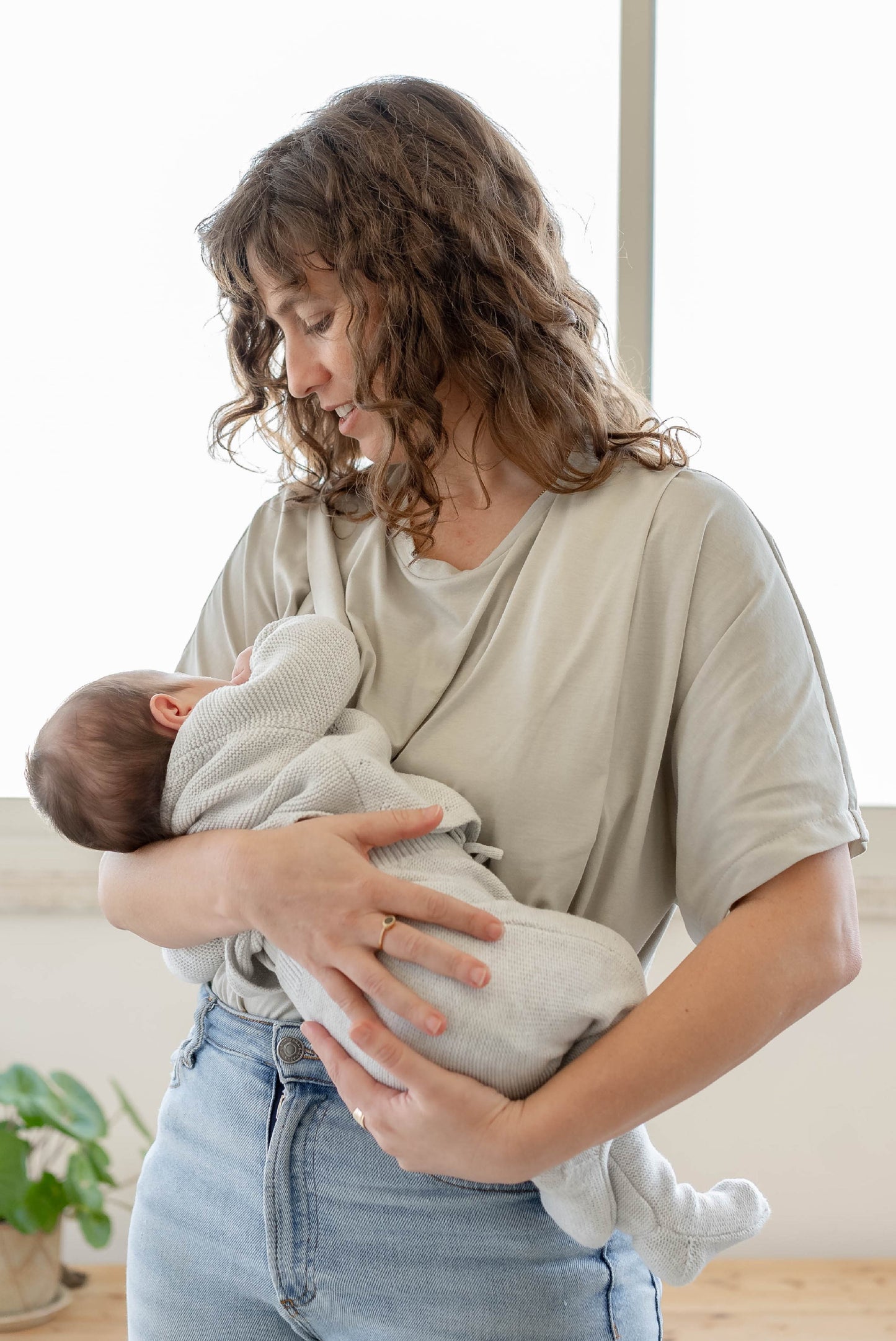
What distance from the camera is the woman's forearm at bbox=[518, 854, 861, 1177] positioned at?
2.68 feet

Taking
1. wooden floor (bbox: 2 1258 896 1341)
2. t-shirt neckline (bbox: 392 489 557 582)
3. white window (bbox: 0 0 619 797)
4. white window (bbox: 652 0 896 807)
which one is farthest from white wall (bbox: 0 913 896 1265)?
t-shirt neckline (bbox: 392 489 557 582)

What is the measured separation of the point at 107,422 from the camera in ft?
7.84

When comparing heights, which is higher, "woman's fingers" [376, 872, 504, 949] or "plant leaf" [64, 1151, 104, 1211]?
"woman's fingers" [376, 872, 504, 949]

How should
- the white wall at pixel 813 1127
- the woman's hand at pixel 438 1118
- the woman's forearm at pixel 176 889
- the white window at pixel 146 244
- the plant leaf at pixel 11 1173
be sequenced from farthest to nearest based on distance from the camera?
the white window at pixel 146 244 < the white wall at pixel 813 1127 < the plant leaf at pixel 11 1173 < the woman's forearm at pixel 176 889 < the woman's hand at pixel 438 1118

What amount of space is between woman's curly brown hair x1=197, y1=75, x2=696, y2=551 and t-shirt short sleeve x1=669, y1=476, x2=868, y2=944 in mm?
166

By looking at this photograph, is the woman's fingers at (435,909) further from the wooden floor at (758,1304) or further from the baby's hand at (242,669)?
the wooden floor at (758,1304)

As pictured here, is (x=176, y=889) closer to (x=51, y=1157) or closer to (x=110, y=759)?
(x=110, y=759)

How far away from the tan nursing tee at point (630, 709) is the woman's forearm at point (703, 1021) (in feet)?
0.14

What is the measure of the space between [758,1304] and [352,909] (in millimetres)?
1734

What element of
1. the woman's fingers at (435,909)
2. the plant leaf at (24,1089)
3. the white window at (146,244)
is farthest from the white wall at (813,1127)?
the woman's fingers at (435,909)

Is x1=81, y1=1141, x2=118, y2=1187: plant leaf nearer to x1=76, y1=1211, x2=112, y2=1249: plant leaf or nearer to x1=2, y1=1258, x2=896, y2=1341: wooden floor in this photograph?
x1=76, y1=1211, x2=112, y2=1249: plant leaf

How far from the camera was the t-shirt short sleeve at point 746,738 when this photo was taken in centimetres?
88

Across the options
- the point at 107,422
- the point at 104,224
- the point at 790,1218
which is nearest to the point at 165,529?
the point at 107,422

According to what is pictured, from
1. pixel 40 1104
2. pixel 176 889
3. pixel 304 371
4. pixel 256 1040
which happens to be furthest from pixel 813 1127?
pixel 304 371
